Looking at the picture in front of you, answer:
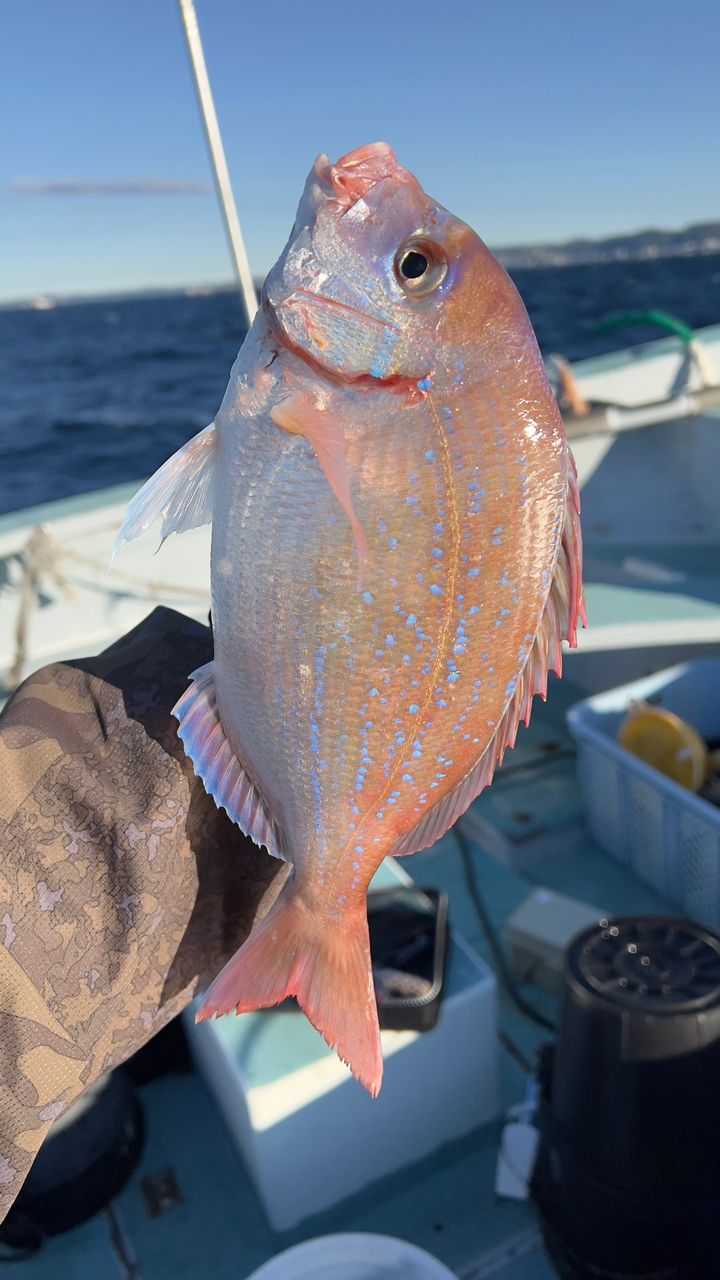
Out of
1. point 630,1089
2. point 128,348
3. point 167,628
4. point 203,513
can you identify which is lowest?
point 630,1089

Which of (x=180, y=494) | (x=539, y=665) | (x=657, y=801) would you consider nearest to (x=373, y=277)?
(x=180, y=494)

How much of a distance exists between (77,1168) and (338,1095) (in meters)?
0.75

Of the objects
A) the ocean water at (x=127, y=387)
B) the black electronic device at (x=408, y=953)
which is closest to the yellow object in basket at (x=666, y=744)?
the black electronic device at (x=408, y=953)

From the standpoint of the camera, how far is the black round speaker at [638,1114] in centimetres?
172

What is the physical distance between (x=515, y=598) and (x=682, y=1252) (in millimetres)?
1560

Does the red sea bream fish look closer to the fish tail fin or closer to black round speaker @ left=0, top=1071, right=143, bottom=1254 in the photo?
the fish tail fin

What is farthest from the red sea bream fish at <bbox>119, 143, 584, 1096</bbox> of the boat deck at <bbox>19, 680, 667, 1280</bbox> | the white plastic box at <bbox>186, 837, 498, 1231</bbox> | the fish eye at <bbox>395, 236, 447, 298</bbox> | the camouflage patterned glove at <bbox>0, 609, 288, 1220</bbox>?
the boat deck at <bbox>19, 680, 667, 1280</bbox>

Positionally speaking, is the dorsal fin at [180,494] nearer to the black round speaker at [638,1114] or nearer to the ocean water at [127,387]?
the black round speaker at [638,1114]

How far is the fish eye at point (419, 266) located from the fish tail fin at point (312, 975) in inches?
31.9

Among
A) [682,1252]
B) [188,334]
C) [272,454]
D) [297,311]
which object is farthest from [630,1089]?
[188,334]

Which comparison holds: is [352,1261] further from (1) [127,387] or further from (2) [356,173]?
(1) [127,387]

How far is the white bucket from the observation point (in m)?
1.72

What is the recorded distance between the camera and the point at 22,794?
1177mm

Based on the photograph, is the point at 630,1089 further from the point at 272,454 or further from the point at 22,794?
the point at 272,454
